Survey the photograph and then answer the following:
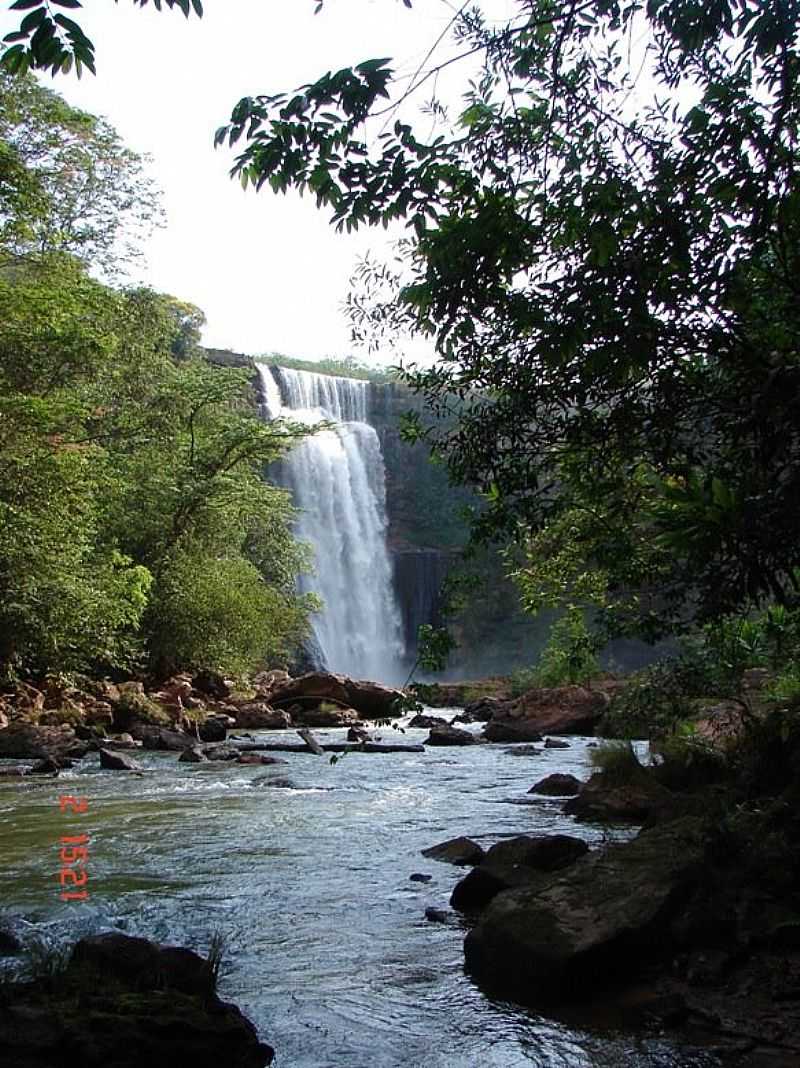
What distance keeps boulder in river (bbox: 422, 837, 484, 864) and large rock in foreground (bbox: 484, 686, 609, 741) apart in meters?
10.3

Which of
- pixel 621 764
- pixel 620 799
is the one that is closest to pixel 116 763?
pixel 621 764

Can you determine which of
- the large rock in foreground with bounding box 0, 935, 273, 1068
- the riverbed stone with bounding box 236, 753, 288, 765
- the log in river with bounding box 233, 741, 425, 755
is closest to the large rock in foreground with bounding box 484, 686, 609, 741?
the log in river with bounding box 233, 741, 425, 755

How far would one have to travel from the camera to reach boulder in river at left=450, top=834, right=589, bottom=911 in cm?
625

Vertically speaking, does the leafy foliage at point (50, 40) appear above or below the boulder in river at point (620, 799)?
above

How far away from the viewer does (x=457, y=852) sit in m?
7.87

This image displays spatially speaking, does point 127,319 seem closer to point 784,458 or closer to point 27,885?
point 27,885

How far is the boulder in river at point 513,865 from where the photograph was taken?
6.25 meters

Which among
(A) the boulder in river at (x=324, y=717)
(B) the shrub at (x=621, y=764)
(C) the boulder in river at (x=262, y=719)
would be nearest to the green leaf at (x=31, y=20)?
(B) the shrub at (x=621, y=764)

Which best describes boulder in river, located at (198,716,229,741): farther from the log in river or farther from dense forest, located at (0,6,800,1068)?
dense forest, located at (0,6,800,1068)

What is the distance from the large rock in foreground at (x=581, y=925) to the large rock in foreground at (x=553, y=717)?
12.8 m

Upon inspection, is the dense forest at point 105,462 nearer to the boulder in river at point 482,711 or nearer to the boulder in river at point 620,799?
the boulder in river at point 482,711

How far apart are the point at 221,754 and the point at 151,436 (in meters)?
11.1

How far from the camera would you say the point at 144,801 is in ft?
35.2

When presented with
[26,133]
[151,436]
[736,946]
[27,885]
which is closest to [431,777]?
[27,885]
